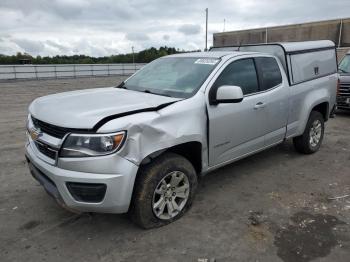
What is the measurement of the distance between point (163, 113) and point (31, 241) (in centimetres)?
175

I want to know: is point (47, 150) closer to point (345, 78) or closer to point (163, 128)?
point (163, 128)

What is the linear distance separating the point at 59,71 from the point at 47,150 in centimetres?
2554

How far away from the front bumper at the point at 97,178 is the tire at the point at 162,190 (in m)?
0.16

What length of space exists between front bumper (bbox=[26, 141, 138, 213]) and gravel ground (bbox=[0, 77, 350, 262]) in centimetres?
44

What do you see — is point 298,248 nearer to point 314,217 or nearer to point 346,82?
point 314,217

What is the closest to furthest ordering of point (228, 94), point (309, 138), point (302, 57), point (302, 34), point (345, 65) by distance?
1. point (228, 94)
2. point (302, 57)
3. point (309, 138)
4. point (345, 65)
5. point (302, 34)

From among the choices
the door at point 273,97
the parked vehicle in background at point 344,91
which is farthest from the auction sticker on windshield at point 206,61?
the parked vehicle in background at point 344,91

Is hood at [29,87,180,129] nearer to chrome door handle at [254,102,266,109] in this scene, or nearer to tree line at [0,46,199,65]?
chrome door handle at [254,102,266,109]

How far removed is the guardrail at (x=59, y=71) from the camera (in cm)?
2427

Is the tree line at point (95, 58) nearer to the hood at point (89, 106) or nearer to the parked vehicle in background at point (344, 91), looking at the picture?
the parked vehicle in background at point (344, 91)

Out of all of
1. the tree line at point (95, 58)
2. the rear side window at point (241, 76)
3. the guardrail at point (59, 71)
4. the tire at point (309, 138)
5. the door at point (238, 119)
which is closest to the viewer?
the door at point (238, 119)

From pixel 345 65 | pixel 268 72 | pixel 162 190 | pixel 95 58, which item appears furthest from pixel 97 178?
pixel 95 58

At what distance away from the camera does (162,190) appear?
3441mm

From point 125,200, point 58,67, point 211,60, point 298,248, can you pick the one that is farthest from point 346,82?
point 58,67
